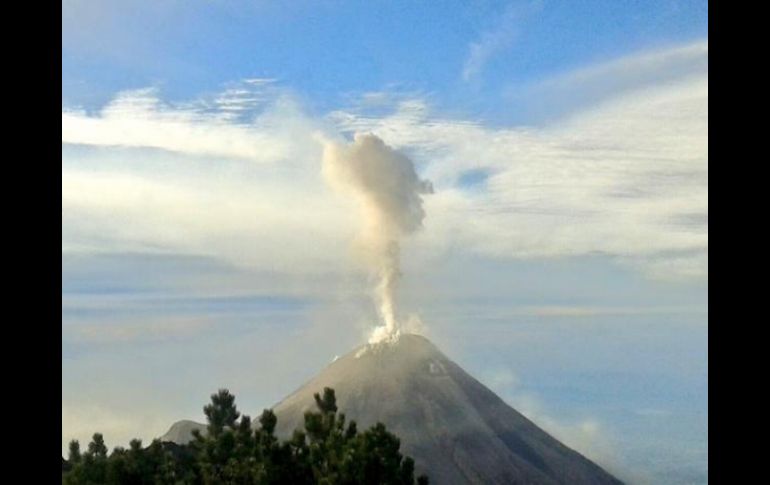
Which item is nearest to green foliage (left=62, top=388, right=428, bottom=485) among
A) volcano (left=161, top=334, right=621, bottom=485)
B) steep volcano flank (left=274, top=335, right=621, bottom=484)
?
steep volcano flank (left=274, top=335, right=621, bottom=484)

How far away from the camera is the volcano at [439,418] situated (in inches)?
1954

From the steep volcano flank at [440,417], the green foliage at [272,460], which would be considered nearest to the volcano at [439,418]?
the steep volcano flank at [440,417]

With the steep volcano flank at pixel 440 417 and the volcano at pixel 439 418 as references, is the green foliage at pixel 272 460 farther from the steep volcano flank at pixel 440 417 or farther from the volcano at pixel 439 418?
the volcano at pixel 439 418

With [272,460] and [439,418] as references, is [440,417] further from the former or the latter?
[272,460]

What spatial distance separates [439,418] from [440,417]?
0.40ft

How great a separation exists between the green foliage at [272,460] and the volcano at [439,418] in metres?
38.6

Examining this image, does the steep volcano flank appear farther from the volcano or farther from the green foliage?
the green foliage

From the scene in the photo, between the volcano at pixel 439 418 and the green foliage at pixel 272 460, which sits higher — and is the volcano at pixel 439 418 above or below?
above

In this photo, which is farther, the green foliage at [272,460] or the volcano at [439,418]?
the volcano at [439,418]
